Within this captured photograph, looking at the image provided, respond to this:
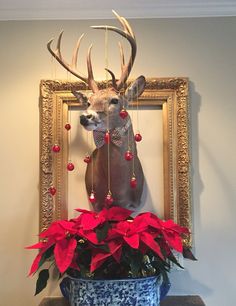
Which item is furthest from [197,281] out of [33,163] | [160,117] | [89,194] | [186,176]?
[33,163]

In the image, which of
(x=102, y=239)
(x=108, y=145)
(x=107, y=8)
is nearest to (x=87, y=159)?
(x=108, y=145)

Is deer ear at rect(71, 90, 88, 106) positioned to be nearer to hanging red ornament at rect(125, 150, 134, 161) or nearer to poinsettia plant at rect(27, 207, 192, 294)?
hanging red ornament at rect(125, 150, 134, 161)

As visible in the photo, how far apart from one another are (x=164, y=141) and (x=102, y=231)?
56 cm

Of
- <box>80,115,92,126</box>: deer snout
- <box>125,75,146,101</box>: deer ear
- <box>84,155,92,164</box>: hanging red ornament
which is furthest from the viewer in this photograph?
<box>84,155,92,164</box>: hanging red ornament

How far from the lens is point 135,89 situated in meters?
1.49

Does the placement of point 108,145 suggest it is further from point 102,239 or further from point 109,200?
point 102,239

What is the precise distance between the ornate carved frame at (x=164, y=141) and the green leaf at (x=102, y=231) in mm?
396

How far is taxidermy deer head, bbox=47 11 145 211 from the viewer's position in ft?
4.72

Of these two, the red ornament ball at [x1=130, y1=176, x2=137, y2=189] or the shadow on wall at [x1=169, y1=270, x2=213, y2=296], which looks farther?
the shadow on wall at [x1=169, y1=270, x2=213, y2=296]

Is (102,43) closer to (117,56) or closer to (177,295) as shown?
(117,56)

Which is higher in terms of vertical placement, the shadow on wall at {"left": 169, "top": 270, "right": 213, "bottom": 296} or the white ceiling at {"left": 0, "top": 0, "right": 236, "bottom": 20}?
the white ceiling at {"left": 0, "top": 0, "right": 236, "bottom": 20}

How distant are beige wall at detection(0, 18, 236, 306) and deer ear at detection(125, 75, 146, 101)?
0.71 feet

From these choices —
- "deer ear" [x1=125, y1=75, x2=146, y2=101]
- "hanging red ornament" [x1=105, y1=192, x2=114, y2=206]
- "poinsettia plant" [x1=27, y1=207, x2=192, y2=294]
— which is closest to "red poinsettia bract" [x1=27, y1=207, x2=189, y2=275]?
"poinsettia plant" [x1=27, y1=207, x2=192, y2=294]

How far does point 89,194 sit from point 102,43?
0.67m
